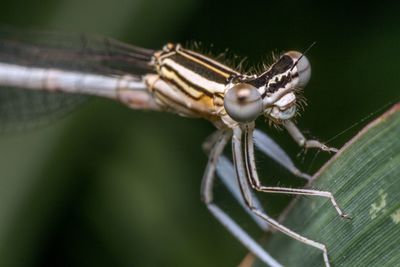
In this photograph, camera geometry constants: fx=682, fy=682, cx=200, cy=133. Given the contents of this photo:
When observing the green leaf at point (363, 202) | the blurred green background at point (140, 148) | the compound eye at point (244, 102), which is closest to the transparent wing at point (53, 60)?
the blurred green background at point (140, 148)

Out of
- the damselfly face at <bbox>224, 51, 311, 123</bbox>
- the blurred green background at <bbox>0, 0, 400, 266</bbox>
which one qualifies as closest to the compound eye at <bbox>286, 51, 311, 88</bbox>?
the damselfly face at <bbox>224, 51, 311, 123</bbox>

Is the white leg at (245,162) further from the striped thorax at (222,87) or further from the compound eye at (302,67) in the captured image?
the compound eye at (302,67)

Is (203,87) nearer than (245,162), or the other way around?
(245,162)

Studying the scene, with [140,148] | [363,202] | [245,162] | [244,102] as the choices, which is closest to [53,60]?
[140,148]

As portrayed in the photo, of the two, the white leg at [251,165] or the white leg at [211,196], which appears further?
the white leg at [211,196]

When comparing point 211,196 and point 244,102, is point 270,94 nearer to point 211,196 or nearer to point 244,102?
point 244,102

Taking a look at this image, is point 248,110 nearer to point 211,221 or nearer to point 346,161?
point 346,161
